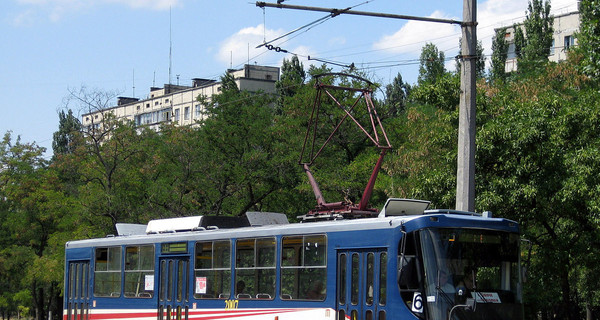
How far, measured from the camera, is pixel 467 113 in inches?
648

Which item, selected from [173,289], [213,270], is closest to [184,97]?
[173,289]

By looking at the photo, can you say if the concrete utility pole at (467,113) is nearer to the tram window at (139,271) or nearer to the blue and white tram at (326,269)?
the blue and white tram at (326,269)

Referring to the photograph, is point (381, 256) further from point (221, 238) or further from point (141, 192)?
point (141, 192)

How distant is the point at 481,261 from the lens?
1323cm

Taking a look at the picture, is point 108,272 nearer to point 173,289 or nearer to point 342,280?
point 173,289

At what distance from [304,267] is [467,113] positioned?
453 cm

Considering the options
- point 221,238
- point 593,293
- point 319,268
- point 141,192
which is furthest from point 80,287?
point 593,293

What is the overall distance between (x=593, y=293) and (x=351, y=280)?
87.3 ft

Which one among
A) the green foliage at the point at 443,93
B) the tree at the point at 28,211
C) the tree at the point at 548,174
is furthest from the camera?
the tree at the point at 28,211

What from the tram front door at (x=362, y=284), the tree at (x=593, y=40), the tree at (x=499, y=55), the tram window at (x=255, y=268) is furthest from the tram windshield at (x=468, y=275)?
the tree at (x=499, y=55)

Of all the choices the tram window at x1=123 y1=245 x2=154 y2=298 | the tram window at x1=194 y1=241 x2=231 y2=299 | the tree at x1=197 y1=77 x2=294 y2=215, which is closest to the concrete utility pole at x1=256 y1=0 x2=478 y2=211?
the tram window at x1=194 y1=241 x2=231 y2=299

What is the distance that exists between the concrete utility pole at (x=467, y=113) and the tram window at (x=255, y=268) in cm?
380

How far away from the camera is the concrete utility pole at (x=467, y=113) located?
642 inches

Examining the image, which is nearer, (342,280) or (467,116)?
(342,280)
